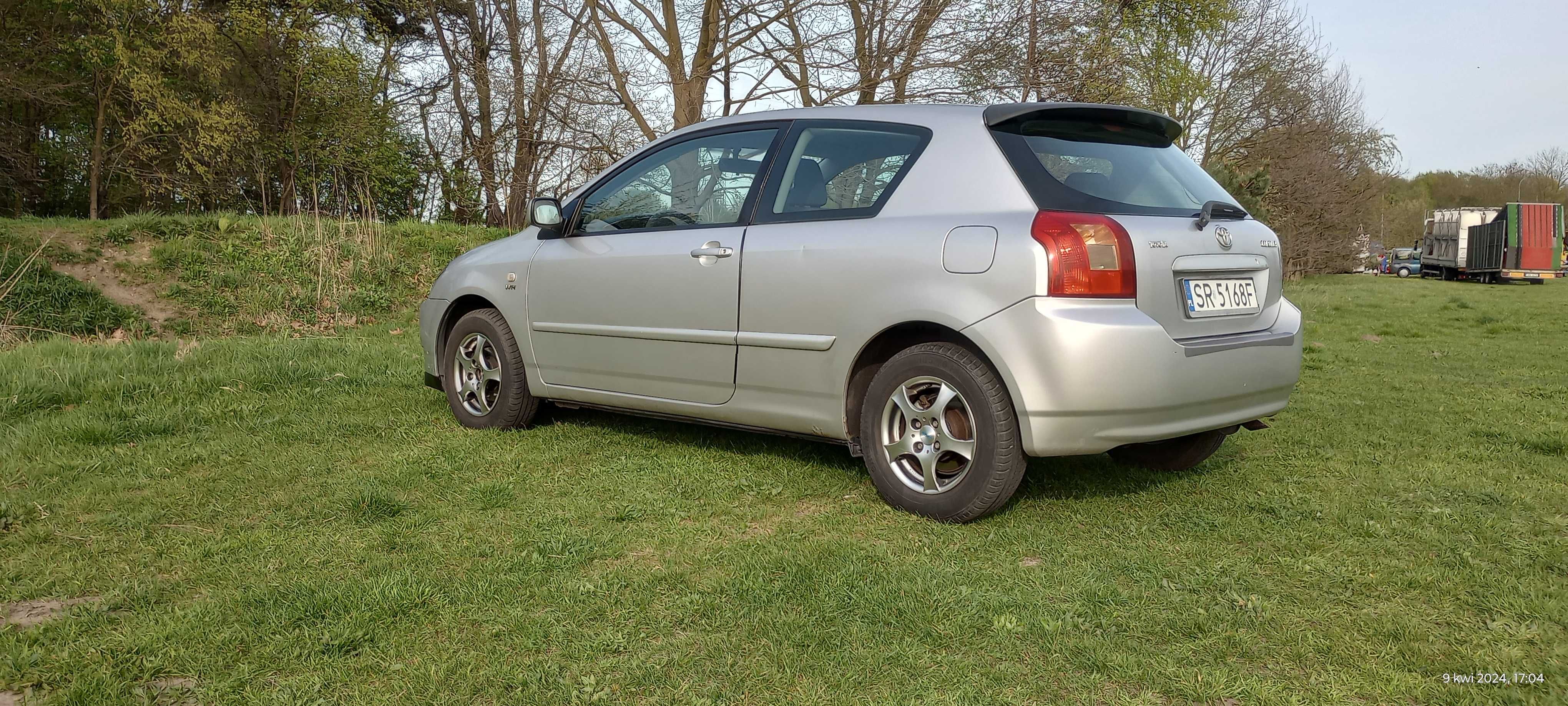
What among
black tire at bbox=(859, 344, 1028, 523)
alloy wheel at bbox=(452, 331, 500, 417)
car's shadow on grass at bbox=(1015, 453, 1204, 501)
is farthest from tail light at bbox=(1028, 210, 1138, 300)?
alloy wheel at bbox=(452, 331, 500, 417)

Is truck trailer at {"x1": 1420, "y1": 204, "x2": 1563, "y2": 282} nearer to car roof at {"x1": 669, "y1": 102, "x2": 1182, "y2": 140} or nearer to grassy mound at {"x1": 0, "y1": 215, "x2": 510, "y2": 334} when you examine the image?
grassy mound at {"x1": 0, "y1": 215, "x2": 510, "y2": 334}

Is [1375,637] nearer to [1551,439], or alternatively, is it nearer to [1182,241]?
[1182,241]

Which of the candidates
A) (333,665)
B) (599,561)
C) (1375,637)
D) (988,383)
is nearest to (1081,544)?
(988,383)

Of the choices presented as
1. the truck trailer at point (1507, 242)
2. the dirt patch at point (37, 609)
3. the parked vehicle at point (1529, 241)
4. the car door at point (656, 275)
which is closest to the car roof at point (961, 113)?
the car door at point (656, 275)

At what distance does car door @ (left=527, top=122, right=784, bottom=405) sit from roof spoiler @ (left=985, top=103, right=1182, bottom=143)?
1.09 meters

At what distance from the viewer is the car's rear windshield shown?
142 inches

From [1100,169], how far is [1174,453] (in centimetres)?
148

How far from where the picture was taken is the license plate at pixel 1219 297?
363cm

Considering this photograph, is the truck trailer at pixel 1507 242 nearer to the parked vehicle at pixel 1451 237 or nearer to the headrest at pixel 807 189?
the parked vehicle at pixel 1451 237

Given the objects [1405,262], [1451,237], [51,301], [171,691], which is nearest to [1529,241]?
[1451,237]

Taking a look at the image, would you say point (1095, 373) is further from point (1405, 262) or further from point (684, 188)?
point (1405, 262)

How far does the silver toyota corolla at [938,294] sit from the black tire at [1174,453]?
0.01 meters

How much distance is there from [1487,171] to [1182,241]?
77.9 meters

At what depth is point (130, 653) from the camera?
8.49ft
